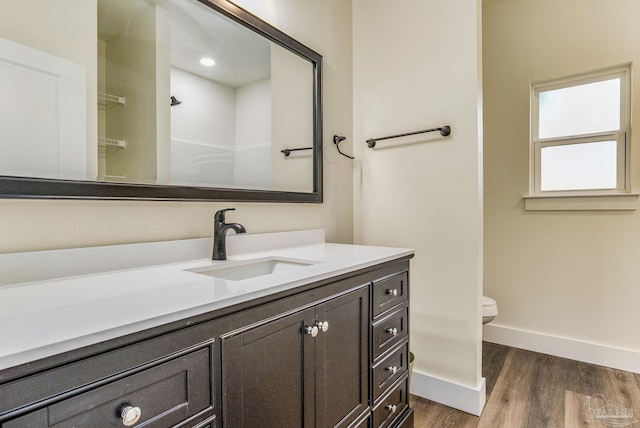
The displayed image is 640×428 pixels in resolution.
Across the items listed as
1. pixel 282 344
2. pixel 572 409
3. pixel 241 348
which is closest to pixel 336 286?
pixel 282 344

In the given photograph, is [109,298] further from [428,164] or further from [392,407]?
[428,164]

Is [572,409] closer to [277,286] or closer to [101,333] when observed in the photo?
[277,286]

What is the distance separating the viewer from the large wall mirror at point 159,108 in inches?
36.4

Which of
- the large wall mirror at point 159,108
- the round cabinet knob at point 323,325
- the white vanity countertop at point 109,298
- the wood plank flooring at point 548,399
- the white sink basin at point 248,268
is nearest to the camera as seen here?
the white vanity countertop at point 109,298

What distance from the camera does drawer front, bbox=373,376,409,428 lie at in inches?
53.3

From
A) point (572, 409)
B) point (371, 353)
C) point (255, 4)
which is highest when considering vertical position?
point (255, 4)

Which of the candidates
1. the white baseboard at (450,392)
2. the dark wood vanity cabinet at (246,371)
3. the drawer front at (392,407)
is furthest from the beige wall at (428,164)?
the dark wood vanity cabinet at (246,371)

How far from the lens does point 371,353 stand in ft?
4.23

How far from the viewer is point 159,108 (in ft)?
4.04

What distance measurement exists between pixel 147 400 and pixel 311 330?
47 cm

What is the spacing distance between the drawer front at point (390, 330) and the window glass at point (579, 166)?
1.87m

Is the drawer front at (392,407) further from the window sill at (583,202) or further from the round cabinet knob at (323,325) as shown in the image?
the window sill at (583,202)

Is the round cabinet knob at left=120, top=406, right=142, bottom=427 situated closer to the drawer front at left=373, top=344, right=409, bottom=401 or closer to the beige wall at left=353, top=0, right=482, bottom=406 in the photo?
the drawer front at left=373, top=344, right=409, bottom=401

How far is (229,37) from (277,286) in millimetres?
1179
